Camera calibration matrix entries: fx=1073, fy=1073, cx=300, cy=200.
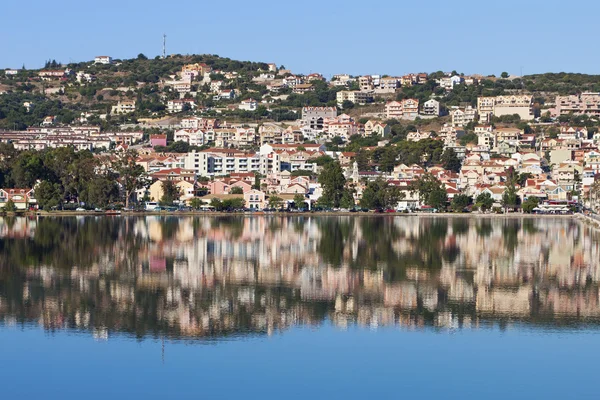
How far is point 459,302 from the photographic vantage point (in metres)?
17.9

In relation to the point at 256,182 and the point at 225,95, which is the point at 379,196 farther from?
the point at 225,95

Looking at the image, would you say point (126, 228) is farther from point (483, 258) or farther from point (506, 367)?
point (506, 367)

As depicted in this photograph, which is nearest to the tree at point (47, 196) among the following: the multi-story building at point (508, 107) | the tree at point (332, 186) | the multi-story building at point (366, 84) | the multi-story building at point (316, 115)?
the tree at point (332, 186)

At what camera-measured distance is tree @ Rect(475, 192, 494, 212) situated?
4897cm

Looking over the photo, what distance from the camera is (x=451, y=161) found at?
60.7m

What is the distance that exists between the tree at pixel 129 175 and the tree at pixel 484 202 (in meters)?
15.4

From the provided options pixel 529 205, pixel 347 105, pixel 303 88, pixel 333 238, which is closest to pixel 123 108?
pixel 303 88

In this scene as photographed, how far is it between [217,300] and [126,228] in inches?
712

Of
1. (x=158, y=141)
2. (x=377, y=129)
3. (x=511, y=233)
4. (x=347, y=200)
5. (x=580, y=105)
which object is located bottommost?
(x=511, y=233)

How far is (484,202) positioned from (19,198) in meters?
20.7

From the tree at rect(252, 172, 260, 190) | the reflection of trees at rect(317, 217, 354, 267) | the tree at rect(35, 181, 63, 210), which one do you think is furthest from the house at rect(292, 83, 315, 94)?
the tree at rect(35, 181, 63, 210)

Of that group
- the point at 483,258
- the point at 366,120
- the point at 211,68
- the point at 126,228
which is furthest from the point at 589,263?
the point at 211,68

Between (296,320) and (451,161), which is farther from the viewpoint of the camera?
(451,161)

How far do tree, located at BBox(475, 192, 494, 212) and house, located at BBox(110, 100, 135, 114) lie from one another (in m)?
42.4
